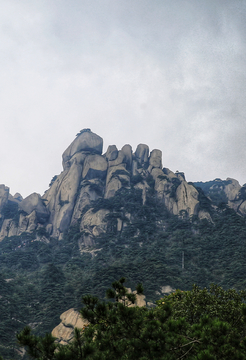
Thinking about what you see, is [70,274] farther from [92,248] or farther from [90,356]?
[90,356]

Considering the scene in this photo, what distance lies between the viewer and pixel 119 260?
47.6m

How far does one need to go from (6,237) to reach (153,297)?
138ft

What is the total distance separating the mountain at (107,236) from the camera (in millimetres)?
38000

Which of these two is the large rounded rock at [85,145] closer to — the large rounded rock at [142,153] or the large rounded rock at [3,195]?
the large rounded rock at [142,153]

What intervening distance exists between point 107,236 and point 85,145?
107 feet

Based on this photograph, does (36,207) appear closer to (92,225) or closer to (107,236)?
(92,225)

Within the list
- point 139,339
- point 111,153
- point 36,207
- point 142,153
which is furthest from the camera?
point 142,153

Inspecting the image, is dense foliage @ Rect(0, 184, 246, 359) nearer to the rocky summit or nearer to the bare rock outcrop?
the bare rock outcrop

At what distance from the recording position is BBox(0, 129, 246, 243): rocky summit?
61875mm

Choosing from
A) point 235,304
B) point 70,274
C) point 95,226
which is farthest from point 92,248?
point 235,304

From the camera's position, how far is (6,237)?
6469 cm

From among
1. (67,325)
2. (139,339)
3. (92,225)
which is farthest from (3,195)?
(139,339)

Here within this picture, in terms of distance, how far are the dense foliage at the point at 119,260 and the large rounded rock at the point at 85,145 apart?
1949cm

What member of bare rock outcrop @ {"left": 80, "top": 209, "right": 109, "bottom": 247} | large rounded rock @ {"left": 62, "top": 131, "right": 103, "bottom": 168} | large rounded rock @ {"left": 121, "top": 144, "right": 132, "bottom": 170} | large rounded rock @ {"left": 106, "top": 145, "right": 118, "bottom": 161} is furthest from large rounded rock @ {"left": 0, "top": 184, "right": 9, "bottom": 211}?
large rounded rock @ {"left": 121, "top": 144, "right": 132, "bottom": 170}
